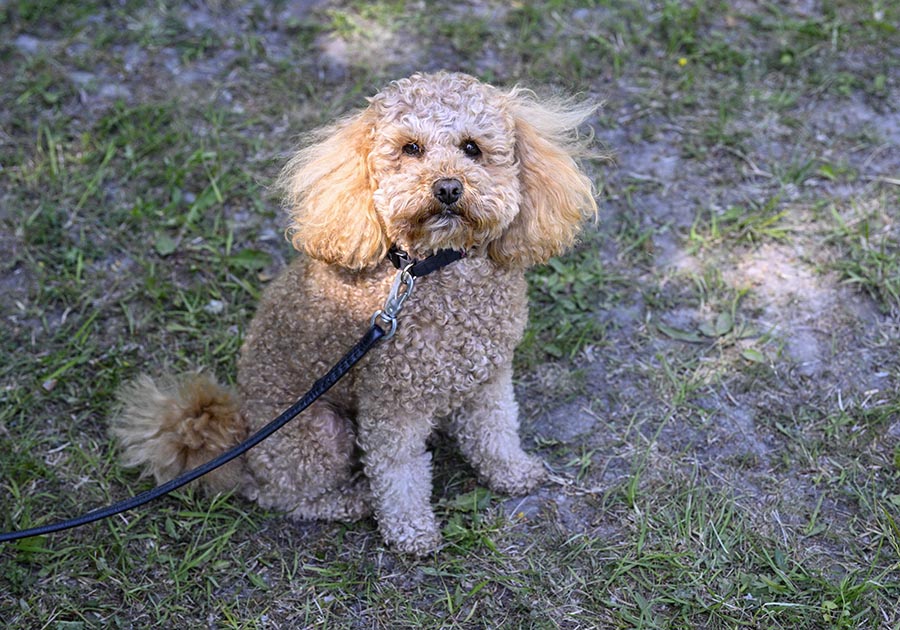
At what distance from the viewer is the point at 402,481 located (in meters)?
3.06

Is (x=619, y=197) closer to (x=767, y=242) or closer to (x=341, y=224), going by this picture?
(x=767, y=242)

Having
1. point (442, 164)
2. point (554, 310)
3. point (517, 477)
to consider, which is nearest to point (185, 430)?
point (517, 477)

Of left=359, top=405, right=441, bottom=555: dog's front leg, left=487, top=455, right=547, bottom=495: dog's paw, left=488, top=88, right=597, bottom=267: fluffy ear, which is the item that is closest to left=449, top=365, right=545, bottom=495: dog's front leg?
left=487, top=455, right=547, bottom=495: dog's paw

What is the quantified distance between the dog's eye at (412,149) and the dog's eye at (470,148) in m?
0.13

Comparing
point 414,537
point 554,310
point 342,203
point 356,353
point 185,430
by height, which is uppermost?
point 342,203

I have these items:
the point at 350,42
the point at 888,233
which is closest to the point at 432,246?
the point at 888,233

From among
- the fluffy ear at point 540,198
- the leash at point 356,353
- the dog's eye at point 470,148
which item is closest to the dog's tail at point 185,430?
the leash at point 356,353

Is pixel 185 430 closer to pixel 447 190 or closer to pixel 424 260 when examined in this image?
pixel 424 260

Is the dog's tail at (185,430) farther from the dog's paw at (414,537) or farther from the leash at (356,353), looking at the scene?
the dog's paw at (414,537)

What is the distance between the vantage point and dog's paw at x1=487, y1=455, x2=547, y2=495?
3234 mm

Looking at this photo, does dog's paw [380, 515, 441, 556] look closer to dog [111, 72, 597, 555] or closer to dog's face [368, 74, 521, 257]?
dog [111, 72, 597, 555]

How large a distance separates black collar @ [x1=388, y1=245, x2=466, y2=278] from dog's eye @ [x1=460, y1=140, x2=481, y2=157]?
290 millimetres

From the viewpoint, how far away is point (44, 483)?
11.0 ft

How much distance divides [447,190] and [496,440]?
105cm
